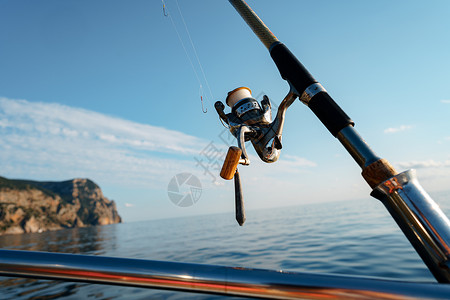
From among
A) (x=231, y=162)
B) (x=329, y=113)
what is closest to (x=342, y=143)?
(x=329, y=113)

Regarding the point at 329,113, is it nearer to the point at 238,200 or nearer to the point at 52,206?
the point at 238,200

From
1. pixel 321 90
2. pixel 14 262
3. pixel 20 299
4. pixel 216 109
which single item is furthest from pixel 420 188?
pixel 20 299

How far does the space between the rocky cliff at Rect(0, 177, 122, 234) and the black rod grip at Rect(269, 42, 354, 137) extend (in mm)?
117393

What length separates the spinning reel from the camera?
143 centimetres

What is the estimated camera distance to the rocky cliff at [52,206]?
9371cm

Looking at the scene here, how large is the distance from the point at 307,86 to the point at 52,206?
13587 centimetres

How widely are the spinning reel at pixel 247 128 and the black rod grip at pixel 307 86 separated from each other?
127 mm

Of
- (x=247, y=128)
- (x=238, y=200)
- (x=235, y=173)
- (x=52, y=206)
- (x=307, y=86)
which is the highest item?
(x=52, y=206)

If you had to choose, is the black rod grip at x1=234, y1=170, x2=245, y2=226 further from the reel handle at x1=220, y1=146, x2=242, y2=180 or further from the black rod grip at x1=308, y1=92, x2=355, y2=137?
the black rod grip at x1=308, y1=92, x2=355, y2=137

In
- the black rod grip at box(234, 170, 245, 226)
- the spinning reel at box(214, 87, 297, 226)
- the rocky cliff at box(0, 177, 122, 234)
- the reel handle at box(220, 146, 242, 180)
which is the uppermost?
the rocky cliff at box(0, 177, 122, 234)

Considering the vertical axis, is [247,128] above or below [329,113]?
above

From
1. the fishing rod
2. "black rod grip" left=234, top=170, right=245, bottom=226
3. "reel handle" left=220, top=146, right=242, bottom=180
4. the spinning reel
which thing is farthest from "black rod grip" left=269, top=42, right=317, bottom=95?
"black rod grip" left=234, top=170, right=245, bottom=226

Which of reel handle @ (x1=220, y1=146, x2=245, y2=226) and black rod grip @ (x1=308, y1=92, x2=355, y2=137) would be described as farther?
reel handle @ (x1=220, y1=146, x2=245, y2=226)

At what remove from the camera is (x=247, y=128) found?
6.26ft
